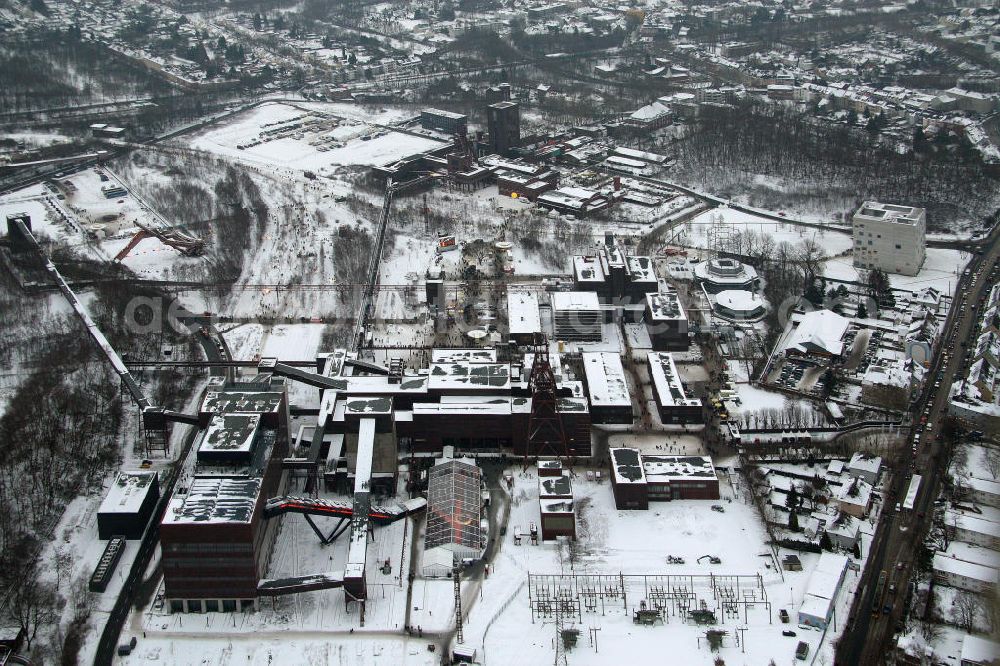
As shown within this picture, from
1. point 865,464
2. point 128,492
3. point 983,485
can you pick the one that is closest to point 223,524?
point 128,492

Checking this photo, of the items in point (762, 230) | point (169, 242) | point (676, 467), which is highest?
point (762, 230)

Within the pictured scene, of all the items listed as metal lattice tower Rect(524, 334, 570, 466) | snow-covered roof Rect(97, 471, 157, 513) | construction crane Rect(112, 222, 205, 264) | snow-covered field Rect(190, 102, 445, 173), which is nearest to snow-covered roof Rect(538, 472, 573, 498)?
metal lattice tower Rect(524, 334, 570, 466)

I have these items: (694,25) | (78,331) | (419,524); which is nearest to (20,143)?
(78,331)

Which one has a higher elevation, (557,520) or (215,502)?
(215,502)

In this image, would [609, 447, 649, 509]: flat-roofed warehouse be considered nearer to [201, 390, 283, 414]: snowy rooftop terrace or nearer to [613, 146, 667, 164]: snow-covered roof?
[201, 390, 283, 414]: snowy rooftop terrace

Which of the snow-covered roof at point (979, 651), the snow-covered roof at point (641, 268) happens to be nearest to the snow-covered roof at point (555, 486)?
the snow-covered roof at point (979, 651)

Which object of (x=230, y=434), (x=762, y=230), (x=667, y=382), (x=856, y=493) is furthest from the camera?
(x=762, y=230)

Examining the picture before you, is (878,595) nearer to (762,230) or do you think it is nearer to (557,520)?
(557,520)
